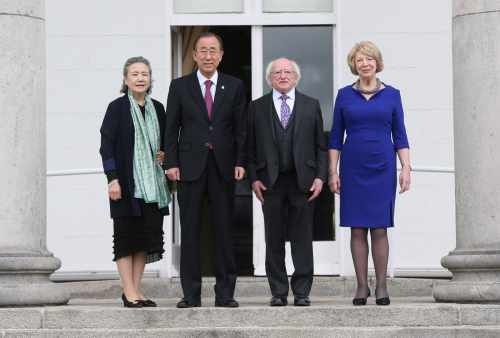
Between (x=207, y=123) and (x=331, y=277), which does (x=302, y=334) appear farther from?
(x=331, y=277)

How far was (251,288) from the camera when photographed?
1333 cm

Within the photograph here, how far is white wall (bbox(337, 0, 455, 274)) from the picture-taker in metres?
14.3

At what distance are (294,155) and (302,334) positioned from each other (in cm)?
147

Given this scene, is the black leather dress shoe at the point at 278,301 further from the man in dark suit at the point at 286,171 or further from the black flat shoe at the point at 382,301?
the black flat shoe at the point at 382,301

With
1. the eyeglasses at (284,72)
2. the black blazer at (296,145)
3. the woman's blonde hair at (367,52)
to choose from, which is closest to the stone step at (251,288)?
the black blazer at (296,145)

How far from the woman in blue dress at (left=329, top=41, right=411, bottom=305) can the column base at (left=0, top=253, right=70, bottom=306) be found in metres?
2.27

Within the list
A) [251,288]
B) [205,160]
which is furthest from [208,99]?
[251,288]

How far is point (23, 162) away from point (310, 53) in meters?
4.22

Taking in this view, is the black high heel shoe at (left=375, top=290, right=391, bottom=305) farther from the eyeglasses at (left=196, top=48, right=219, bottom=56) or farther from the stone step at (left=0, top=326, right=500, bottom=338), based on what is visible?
the eyeglasses at (left=196, top=48, right=219, bottom=56)

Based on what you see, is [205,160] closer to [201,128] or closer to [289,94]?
[201,128]

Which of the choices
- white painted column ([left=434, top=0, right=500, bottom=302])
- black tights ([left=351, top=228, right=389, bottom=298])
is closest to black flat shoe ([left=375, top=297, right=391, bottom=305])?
black tights ([left=351, top=228, right=389, bottom=298])

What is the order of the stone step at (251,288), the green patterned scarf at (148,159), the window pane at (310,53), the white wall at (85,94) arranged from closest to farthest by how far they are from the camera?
1. the green patterned scarf at (148,159)
2. the stone step at (251,288)
3. the white wall at (85,94)
4. the window pane at (310,53)

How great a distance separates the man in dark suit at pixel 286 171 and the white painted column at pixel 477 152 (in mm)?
1091

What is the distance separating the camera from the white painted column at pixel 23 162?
1129 centimetres
